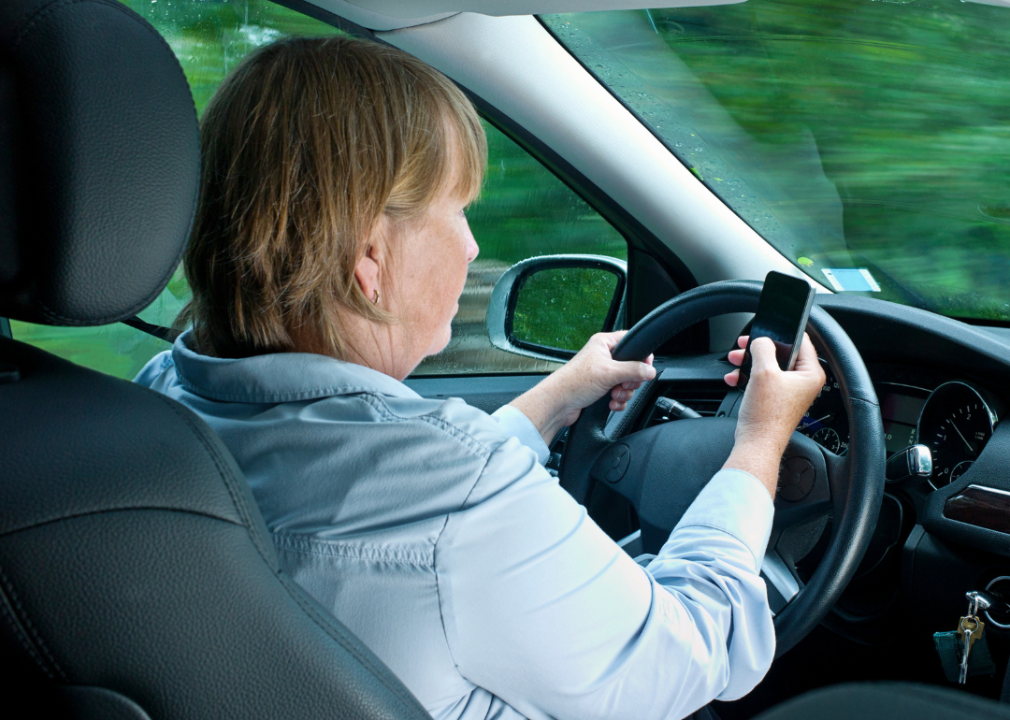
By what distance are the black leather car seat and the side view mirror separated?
1803mm

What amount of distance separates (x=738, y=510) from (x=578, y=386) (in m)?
0.64

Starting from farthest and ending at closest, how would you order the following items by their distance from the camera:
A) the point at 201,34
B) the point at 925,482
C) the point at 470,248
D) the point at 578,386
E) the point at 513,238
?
the point at 513,238 → the point at 201,34 → the point at 578,386 → the point at 925,482 → the point at 470,248

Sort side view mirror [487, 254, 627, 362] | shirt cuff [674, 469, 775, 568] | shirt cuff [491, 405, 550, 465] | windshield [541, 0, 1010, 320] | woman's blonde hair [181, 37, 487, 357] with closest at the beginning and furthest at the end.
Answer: woman's blonde hair [181, 37, 487, 357] < shirt cuff [674, 469, 775, 568] < shirt cuff [491, 405, 550, 465] < windshield [541, 0, 1010, 320] < side view mirror [487, 254, 627, 362]

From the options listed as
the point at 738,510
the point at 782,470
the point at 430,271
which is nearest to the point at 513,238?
the point at 782,470

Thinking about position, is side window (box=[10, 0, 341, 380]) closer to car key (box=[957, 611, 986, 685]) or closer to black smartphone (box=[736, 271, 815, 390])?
black smartphone (box=[736, 271, 815, 390])

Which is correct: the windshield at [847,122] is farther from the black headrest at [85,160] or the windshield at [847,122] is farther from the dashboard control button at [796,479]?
the black headrest at [85,160]

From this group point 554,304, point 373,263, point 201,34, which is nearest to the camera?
point 373,263

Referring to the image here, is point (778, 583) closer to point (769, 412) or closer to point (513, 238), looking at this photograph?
point (769, 412)

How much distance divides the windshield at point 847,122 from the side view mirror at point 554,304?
1.61ft

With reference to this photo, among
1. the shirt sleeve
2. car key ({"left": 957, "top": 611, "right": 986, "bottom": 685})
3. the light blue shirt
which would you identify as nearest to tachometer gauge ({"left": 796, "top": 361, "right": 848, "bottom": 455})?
car key ({"left": 957, "top": 611, "right": 986, "bottom": 685})

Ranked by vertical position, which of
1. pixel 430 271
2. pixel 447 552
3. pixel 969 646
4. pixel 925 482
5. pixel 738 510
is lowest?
pixel 969 646

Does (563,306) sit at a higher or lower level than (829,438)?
lower

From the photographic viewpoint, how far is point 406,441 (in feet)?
3.01

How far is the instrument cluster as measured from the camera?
1637mm
